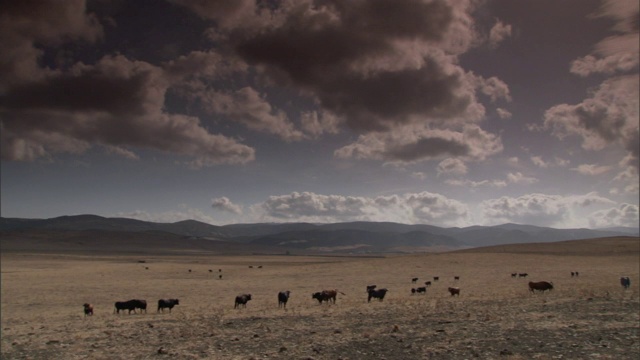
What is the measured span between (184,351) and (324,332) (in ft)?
20.2

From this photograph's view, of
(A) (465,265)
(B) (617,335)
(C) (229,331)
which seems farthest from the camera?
(A) (465,265)

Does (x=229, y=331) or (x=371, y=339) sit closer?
(x=371, y=339)

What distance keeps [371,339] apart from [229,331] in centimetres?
721

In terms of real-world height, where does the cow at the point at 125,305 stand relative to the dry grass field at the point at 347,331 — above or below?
below

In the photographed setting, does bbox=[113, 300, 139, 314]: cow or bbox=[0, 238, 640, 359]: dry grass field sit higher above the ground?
bbox=[0, 238, 640, 359]: dry grass field

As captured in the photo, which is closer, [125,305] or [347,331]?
[347,331]

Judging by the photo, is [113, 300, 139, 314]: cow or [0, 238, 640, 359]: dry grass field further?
[113, 300, 139, 314]: cow

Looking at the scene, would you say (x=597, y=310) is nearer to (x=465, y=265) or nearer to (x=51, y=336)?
(x=51, y=336)

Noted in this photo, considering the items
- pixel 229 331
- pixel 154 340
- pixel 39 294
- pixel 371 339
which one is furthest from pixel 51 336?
pixel 39 294

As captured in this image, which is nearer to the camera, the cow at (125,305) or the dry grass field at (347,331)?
the dry grass field at (347,331)

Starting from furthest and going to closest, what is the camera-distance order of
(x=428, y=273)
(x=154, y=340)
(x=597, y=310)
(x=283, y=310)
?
(x=428, y=273)
(x=283, y=310)
(x=597, y=310)
(x=154, y=340)

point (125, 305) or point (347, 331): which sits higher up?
point (347, 331)

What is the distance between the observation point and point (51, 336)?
20422 millimetres

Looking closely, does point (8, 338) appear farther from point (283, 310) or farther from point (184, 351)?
point (283, 310)
